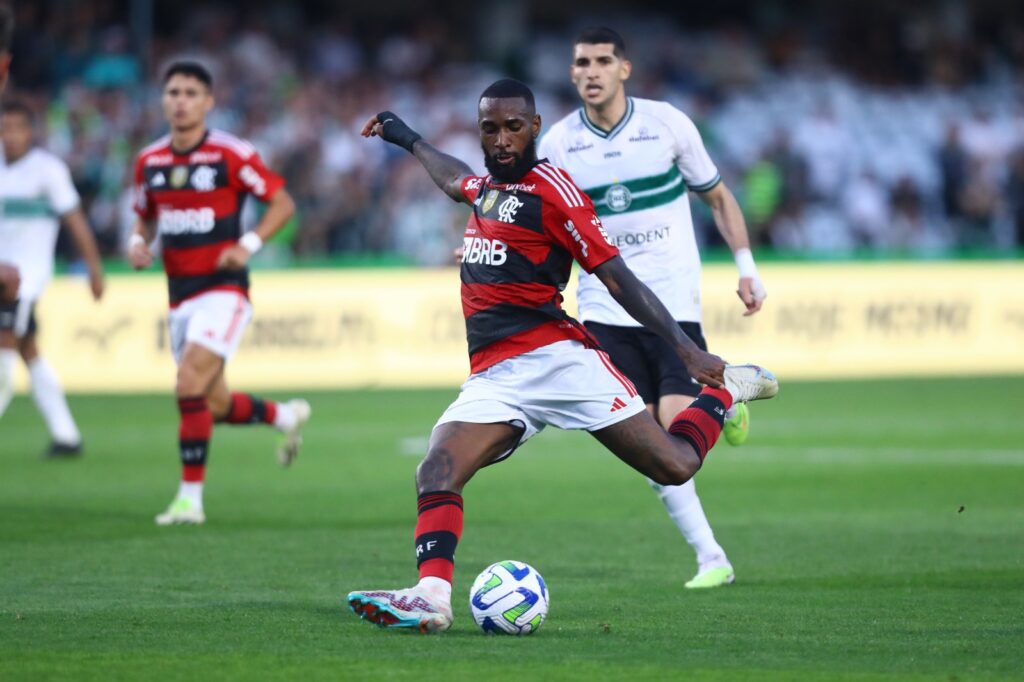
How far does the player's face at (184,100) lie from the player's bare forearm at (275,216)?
705 mm

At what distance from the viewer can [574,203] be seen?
23.3 feet

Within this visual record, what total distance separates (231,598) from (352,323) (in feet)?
46.1

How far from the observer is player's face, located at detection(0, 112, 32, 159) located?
14.2m

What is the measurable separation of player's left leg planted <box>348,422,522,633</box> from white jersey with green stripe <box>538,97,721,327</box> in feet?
6.44

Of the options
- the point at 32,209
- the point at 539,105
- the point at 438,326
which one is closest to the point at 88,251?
the point at 32,209

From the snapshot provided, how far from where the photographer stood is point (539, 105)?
1115 inches

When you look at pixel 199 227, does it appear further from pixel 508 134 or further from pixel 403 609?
pixel 403 609

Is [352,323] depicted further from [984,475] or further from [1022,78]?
[1022,78]

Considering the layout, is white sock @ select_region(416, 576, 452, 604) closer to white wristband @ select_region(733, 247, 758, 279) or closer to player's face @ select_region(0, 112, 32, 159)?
white wristband @ select_region(733, 247, 758, 279)

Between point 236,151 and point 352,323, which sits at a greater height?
point 236,151

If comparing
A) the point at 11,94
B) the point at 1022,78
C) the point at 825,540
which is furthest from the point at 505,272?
the point at 1022,78

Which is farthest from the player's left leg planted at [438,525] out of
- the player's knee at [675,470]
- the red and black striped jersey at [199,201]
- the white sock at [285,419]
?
the white sock at [285,419]

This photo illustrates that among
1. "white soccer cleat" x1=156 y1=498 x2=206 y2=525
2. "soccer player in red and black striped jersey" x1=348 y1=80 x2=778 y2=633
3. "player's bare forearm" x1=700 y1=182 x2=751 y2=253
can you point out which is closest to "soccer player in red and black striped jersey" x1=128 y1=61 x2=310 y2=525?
"white soccer cleat" x1=156 y1=498 x2=206 y2=525

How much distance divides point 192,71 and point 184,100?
20 centimetres
